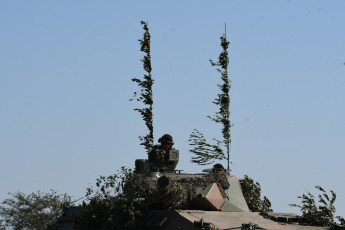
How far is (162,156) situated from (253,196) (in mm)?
3584

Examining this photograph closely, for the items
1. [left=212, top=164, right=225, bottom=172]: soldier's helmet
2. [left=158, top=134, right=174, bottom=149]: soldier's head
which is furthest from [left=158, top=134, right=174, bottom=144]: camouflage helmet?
[left=212, top=164, right=225, bottom=172]: soldier's helmet

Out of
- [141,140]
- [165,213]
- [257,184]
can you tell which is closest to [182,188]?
[165,213]

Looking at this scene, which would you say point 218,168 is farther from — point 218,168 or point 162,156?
point 162,156

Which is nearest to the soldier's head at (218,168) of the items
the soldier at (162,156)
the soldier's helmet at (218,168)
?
the soldier's helmet at (218,168)

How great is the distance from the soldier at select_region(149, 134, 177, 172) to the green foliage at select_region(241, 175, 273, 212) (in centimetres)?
272

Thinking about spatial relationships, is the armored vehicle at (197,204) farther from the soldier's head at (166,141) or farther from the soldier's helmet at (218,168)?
the soldier's head at (166,141)

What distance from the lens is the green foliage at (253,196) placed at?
1072 inches

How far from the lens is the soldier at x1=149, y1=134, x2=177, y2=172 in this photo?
2592 cm

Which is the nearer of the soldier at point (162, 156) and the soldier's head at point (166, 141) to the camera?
the soldier at point (162, 156)

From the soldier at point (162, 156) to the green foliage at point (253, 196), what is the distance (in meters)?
2.72

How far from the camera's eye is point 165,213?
22.5m

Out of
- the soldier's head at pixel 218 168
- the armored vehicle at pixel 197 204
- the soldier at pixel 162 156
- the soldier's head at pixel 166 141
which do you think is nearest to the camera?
the armored vehicle at pixel 197 204

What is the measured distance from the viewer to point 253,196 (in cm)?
2745

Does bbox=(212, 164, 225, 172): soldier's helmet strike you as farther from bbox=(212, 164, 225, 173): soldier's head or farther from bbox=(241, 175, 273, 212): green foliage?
bbox=(241, 175, 273, 212): green foliage
